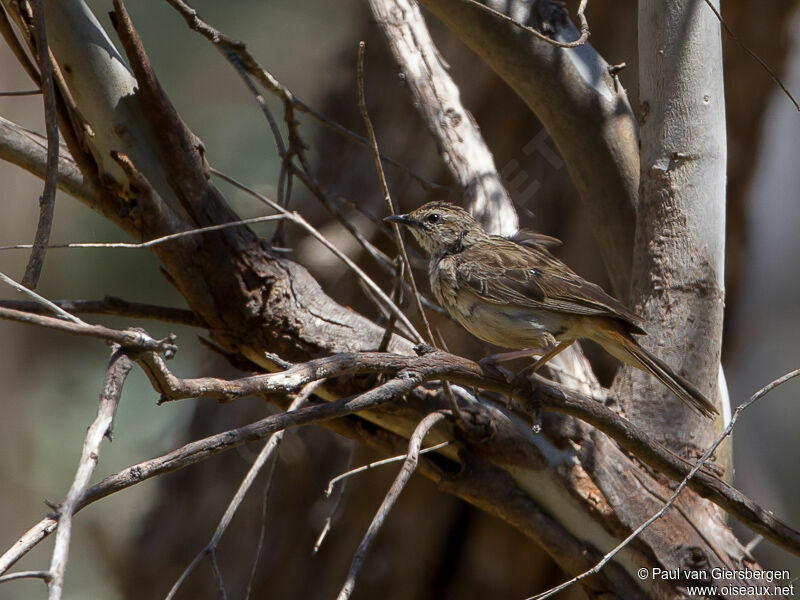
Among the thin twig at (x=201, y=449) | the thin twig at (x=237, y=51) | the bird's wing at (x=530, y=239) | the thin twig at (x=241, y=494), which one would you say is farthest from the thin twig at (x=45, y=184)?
the bird's wing at (x=530, y=239)

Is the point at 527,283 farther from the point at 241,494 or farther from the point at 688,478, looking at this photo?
the point at 241,494

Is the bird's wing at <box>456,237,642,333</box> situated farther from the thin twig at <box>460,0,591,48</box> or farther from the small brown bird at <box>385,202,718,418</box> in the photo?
the thin twig at <box>460,0,591,48</box>

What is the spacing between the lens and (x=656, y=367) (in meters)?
3.45

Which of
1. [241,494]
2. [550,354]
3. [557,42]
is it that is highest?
[557,42]

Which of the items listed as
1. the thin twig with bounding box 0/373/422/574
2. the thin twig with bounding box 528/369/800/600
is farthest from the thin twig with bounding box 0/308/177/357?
the thin twig with bounding box 528/369/800/600

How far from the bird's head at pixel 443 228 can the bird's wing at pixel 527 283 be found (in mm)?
129

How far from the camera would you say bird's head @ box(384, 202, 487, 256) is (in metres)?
4.29

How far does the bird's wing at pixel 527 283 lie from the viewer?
145 inches

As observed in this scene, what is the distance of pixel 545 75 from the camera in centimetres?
401

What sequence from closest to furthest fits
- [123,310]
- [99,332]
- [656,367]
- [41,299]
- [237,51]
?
[99,332], [41,299], [656,367], [123,310], [237,51]

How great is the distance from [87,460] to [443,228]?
2.87 meters

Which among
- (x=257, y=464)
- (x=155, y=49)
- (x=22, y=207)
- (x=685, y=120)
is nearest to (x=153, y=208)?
(x=257, y=464)

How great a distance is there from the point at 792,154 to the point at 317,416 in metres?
7.64

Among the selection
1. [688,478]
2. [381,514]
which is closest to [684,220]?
[688,478]
